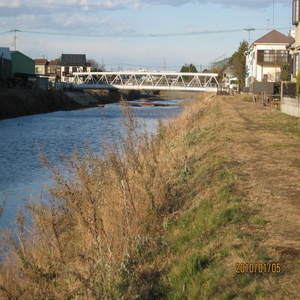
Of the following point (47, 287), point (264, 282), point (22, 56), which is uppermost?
point (22, 56)

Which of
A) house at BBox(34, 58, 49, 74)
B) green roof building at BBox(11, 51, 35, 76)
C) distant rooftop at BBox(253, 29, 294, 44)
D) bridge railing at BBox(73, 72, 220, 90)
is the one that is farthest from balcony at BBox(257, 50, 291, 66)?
house at BBox(34, 58, 49, 74)

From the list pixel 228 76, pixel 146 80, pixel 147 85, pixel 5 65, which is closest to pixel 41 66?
pixel 146 80

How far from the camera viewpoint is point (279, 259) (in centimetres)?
586

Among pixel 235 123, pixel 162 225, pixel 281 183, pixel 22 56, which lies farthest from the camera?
pixel 22 56

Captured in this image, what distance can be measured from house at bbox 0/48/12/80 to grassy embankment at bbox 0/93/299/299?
168 ft

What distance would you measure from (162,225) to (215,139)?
9.04 m

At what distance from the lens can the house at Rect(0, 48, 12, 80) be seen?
59.7 meters

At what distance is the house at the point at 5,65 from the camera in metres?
59.7

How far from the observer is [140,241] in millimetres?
7672

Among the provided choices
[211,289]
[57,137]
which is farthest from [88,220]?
[57,137]

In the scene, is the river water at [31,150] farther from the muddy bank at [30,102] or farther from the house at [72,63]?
the house at [72,63]

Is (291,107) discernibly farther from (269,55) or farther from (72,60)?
(72,60)

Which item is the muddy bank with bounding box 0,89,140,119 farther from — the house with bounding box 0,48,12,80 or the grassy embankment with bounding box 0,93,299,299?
the grassy embankment with bounding box 0,93,299,299

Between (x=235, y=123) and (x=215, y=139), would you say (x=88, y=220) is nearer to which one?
(x=215, y=139)
